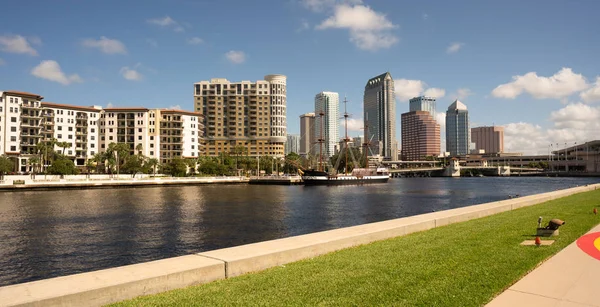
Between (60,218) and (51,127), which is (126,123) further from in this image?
(60,218)

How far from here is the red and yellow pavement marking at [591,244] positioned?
1342 cm

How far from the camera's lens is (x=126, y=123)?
529 feet

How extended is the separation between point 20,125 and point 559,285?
15976cm

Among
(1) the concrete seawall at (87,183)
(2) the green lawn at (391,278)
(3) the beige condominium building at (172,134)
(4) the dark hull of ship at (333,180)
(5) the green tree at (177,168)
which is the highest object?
(3) the beige condominium building at (172,134)

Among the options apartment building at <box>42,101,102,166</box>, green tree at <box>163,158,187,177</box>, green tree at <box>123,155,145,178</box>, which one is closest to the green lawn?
green tree at <box>123,155,145,178</box>

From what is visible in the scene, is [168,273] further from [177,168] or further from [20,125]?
[20,125]

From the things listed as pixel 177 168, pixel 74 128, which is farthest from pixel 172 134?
pixel 74 128

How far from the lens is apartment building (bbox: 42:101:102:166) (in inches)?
5799

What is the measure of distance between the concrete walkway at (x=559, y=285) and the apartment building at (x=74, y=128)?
512ft

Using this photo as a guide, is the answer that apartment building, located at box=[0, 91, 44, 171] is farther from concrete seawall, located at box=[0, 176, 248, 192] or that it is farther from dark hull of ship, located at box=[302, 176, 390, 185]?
dark hull of ship, located at box=[302, 176, 390, 185]

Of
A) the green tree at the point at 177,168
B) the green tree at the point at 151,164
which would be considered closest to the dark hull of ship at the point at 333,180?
the green tree at the point at 177,168

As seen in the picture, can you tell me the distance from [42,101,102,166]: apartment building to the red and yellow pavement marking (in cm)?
15483

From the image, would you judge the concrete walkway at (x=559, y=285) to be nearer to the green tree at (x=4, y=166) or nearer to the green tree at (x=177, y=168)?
the green tree at (x=4, y=166)

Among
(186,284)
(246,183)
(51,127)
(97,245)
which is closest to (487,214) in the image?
(186,284)
